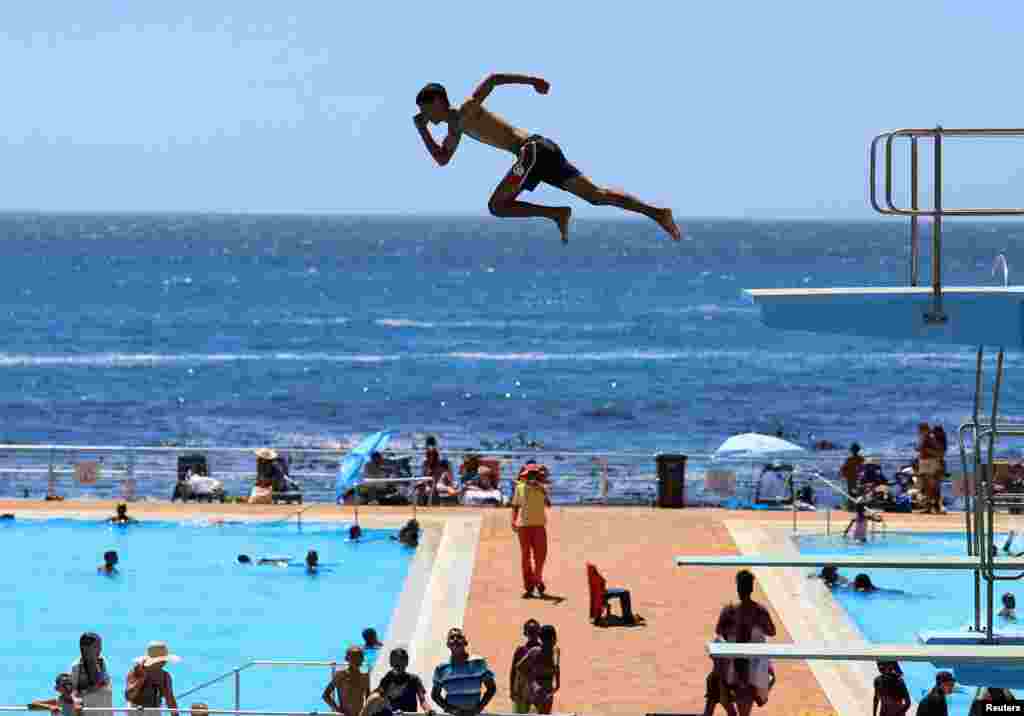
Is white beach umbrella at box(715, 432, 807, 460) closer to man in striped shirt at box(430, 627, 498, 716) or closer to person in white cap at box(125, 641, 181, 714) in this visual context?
man in striped shirt at box(430, 627, 498, 716)

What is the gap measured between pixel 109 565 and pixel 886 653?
17.4 metres

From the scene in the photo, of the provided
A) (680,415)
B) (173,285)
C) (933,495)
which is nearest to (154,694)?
(933,495)

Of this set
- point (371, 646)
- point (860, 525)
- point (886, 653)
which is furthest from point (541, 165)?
point (860, 525)

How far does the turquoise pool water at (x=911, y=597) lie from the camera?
21891 mm

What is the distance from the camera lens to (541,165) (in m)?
9.59

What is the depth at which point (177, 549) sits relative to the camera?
27078 mm

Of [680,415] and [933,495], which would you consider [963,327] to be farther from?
[680,415]

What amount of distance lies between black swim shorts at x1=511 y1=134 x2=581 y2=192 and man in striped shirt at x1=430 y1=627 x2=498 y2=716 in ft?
20.3

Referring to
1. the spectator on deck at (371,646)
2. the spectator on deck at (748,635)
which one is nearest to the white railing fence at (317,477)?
the spectator on deck at (371,646)

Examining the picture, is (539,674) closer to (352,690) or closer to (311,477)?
(352,690)

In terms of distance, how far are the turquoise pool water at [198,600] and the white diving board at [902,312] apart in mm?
10749

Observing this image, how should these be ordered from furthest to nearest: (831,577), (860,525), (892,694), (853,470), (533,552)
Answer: (853,470), (860,525), (831,577), (533,552), (892,694)

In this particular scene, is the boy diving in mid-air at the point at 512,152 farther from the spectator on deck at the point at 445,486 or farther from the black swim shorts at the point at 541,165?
the spectator on deck at the point at 445,486

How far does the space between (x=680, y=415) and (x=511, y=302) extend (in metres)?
53.4
